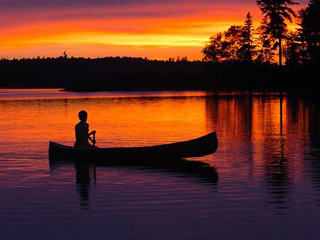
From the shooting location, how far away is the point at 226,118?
4959cm

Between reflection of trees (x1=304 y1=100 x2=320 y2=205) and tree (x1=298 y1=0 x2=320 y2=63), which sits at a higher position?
tree (x1=298 y1=0 x2=320 y2=63)

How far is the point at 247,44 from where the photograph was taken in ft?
407

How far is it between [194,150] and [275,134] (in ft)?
42.7

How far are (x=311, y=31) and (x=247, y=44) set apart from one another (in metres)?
20.5

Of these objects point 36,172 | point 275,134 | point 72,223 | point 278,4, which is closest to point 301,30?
point 278,4

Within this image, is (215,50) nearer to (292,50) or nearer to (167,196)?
(292,50)

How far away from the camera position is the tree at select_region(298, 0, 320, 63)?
340 feet

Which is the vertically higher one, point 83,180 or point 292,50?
point 292,50

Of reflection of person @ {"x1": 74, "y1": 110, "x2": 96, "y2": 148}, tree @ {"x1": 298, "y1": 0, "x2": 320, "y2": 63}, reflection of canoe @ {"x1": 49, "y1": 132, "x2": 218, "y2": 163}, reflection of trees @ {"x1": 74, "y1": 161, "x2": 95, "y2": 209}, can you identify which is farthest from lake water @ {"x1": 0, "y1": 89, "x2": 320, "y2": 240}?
tree @ {"x1": 298, "y1": 0, "x2": 320, "y2": 63}

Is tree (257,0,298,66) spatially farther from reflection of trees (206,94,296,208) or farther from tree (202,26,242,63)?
Answer: reflection of trees (206,94,296,208)

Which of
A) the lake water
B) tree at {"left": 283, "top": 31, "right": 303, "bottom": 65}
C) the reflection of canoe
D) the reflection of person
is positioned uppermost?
tree at {"left": 283, "top": 31, "right": 303, "bottom": 65}

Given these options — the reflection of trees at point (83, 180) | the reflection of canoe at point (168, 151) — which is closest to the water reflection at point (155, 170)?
the reflection of trees at point (83, 180)

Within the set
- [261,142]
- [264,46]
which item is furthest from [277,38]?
[261,142]

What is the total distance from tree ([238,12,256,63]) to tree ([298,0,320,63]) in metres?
15.6
